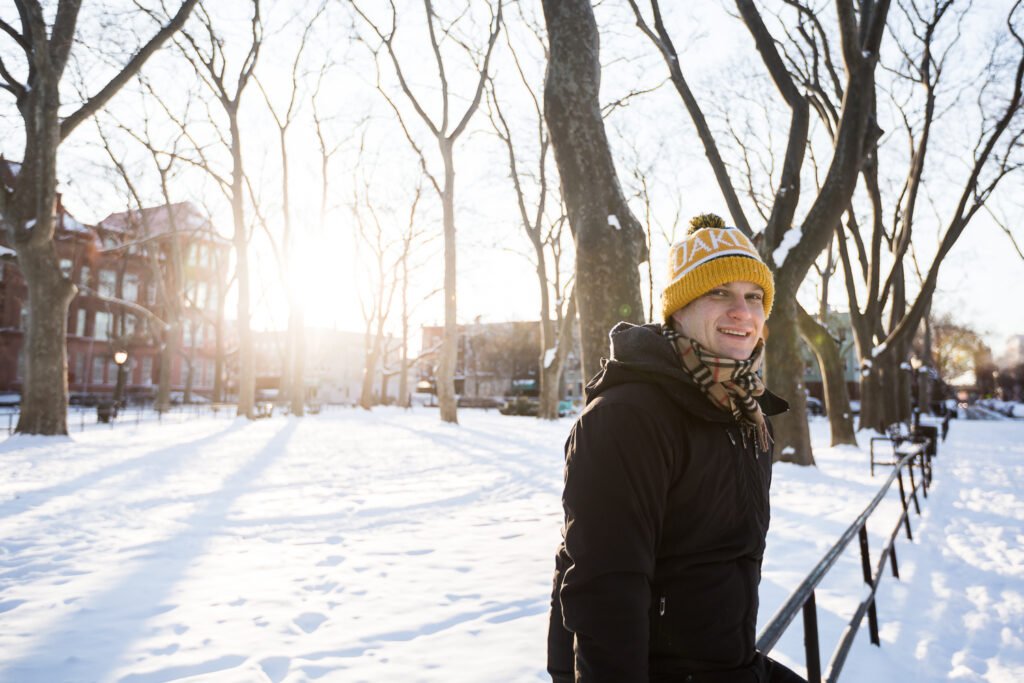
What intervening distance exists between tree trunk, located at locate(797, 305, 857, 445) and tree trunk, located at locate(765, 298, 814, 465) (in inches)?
113

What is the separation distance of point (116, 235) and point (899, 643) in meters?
44.0

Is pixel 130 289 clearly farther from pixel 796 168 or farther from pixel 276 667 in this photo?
pixel 276 667

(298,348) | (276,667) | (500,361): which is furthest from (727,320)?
(500,361)

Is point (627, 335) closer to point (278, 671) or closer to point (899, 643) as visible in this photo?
point (278, 671)

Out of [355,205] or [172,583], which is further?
[355,205]

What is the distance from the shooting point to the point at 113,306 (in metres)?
42.8

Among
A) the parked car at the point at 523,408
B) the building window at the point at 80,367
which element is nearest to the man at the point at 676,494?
the parked car at the point at 523,408

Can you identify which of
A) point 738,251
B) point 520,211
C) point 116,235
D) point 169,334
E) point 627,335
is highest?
point 116,235

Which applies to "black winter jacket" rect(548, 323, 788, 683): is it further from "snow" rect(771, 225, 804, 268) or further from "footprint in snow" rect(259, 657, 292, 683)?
"snow" rect(771, 225, 804, 268)

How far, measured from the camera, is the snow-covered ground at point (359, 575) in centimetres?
338

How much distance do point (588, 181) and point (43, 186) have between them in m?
11.5

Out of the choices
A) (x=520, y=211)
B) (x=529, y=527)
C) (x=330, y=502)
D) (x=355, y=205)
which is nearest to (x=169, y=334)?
(x=355, y=205)

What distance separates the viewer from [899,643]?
3992 mm

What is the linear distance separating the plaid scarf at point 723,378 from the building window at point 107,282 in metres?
48.3
